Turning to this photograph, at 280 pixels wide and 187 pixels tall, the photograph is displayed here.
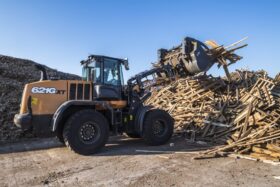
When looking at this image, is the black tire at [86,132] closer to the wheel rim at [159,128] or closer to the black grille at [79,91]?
the black grille at [79,91]

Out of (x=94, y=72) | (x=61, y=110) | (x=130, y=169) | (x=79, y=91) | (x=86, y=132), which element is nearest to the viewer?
(x=130, y=169)

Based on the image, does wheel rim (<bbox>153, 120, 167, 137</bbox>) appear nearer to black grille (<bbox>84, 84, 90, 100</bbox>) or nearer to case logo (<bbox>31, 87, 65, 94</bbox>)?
black grille (<bbox>84, 84, 90, 100</bbox>)

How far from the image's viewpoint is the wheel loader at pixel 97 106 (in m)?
8.39

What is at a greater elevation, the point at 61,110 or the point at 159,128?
the point at 61,110

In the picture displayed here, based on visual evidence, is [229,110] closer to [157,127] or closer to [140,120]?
[157,127]

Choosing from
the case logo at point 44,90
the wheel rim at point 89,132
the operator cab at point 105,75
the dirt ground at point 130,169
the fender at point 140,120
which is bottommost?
the dirt ground at point 130,169

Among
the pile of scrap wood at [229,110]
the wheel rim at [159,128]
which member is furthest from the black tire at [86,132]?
the pile of scrap wood at [229,110]

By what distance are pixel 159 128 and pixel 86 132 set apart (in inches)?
110

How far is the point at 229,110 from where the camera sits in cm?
1143

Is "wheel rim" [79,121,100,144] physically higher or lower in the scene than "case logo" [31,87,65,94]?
lower

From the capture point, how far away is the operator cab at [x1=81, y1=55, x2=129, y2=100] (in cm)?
928

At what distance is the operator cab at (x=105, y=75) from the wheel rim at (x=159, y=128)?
155cm

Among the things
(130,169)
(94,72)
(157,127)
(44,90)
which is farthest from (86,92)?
(130,169)

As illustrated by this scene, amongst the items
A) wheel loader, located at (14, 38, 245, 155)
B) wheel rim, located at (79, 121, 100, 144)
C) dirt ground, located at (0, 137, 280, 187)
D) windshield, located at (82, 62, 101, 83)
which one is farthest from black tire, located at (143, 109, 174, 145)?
windshield, located at (82, 62, 101, 83)
